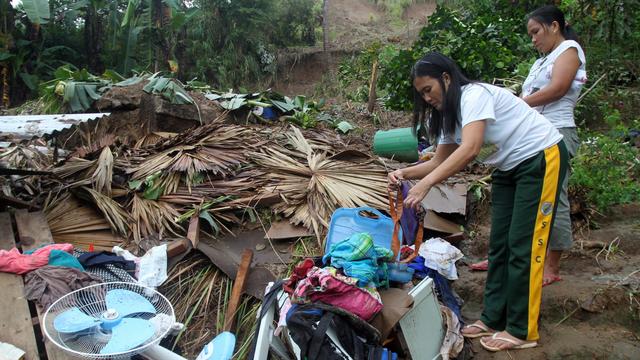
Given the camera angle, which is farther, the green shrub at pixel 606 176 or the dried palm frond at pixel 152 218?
the dried palm frond at pixel 152 218

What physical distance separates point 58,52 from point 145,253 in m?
14.3

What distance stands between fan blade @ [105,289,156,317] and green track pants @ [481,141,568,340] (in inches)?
77.2

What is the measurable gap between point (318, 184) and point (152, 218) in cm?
143

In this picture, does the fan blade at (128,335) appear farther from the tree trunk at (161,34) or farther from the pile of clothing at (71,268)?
the tree trunk at (161,34)

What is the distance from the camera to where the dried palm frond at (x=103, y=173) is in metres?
4.13

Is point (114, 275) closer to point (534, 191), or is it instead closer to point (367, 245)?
point (367, 245)

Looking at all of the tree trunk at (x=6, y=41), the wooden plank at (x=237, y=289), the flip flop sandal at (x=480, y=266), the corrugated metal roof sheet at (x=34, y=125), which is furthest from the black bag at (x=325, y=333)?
the tree trunk at (x=6, y=41)

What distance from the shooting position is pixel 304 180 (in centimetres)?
424

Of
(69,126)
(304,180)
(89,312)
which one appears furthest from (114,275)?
(69,126)

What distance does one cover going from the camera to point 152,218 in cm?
394

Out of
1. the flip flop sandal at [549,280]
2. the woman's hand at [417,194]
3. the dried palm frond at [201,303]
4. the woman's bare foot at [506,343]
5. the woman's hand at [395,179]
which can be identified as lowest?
the dried palm frond at [201,303]

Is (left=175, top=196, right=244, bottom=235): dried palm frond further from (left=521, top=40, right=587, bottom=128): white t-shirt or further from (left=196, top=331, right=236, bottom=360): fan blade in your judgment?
(left=521, top=40, right=587, bottom=128): white t-shirt

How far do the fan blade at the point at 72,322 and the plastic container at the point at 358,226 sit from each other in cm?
159

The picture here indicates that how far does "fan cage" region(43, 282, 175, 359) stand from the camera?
7.27 ft
